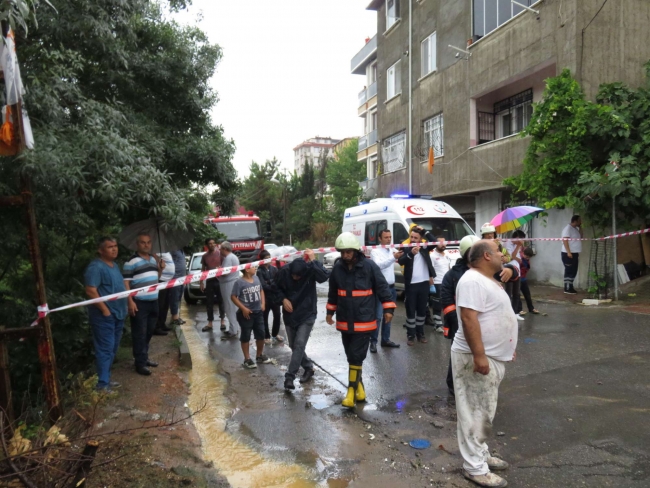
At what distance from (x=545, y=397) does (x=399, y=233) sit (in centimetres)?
658

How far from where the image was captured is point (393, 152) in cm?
2288

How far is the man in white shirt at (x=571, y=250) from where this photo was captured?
39.0 ft

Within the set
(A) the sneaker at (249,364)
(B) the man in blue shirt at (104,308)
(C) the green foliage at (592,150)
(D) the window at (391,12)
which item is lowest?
(A) the sneaker at (249,364)

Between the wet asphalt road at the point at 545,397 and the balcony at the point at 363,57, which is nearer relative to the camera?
the wet asphalt road at the point at 545,397

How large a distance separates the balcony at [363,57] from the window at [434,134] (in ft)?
35.0

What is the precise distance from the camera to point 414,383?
580cm

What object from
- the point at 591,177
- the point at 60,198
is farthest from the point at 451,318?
the point at 591,177

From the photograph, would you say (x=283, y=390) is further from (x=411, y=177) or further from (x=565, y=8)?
(x=411, y=177)

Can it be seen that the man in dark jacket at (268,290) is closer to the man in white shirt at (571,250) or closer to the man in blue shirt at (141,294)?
the man in blue shirt at (141,294)

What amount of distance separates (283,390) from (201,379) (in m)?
1.30

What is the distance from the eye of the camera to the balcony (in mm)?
28922

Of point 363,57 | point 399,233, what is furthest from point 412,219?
point 363,57

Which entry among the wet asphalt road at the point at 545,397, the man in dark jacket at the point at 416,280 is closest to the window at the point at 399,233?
the wet asphalt road at the point at 545,397

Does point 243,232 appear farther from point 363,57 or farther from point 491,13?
point 363,57
